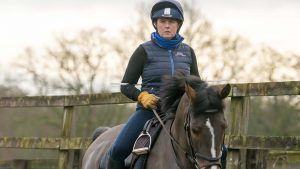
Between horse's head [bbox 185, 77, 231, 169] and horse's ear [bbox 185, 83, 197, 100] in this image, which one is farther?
horse's ear [bbox 185, 83, 197, 100]

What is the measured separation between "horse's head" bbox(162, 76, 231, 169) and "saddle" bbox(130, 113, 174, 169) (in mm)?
315

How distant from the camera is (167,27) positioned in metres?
5.19

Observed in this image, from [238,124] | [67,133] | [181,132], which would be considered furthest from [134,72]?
[67,133]

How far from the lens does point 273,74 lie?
87.9 ft

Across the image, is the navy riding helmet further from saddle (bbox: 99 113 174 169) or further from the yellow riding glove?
saddle (bbox: 99 113 174 169)

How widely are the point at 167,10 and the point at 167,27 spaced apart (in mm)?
160

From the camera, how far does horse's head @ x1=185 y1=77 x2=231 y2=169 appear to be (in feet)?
12.7

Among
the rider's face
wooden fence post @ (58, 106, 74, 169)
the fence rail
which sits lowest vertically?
wooden fence post @ (58, 106, 74, 169)

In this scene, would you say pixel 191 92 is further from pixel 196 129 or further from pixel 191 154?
pixel 191 154

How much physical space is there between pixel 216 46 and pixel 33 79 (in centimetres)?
946

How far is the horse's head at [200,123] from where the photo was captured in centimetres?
389

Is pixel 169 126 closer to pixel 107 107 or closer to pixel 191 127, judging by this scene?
pixel 191 127

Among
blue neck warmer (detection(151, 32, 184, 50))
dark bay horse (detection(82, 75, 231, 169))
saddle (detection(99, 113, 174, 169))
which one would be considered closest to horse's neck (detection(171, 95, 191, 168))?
dark bay horse (detection(82, 75, 231, 169))

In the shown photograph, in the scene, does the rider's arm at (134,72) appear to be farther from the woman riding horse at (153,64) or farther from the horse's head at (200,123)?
the horse's head at (200,123)
